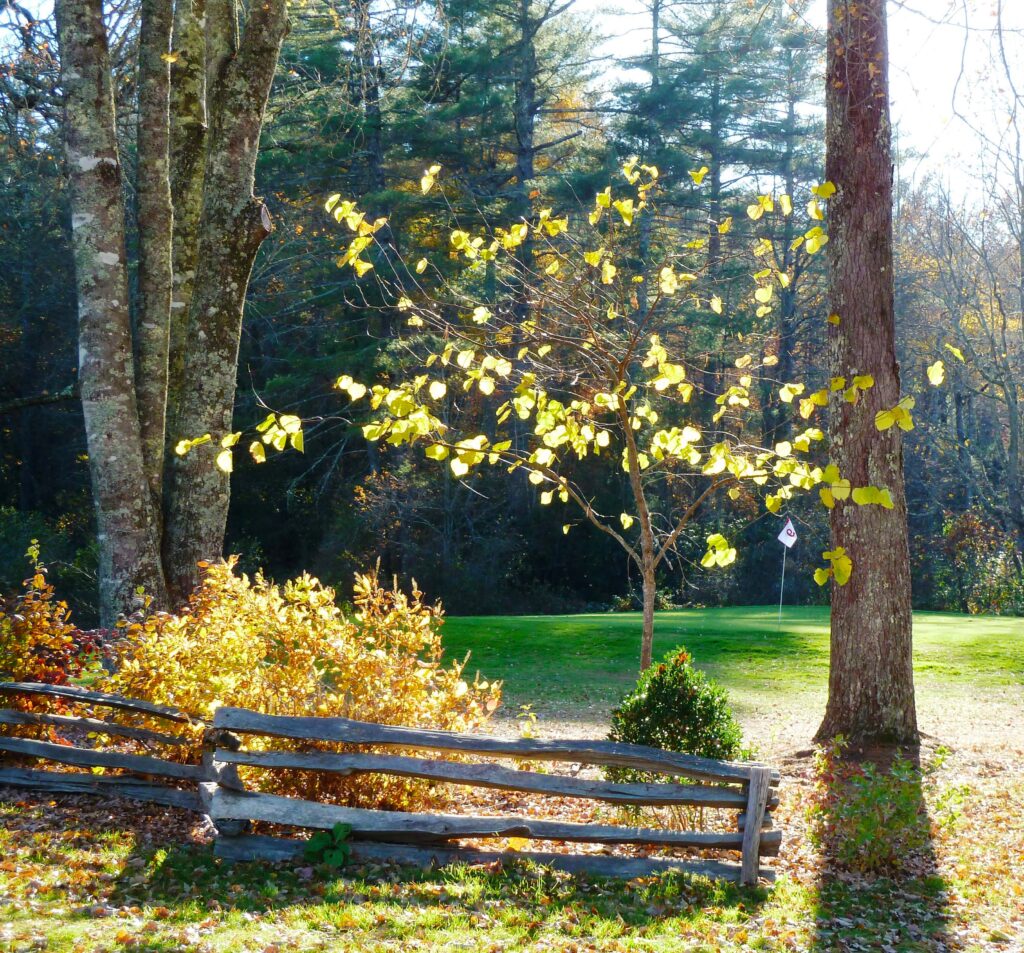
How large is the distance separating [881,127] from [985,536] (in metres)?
21.1

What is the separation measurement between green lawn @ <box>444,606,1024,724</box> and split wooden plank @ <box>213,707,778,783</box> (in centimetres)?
591

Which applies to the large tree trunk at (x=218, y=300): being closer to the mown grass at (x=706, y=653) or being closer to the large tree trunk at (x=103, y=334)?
the large tree trunk at (x=103, y=334)

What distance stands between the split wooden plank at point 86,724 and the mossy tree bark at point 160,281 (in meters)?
1.48

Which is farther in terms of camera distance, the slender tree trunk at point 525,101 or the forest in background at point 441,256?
the slender tree trunk at point 525,101

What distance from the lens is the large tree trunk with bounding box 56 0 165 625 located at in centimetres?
813

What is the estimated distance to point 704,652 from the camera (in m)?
15.6

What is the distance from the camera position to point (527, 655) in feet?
50.6

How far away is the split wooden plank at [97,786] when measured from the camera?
20.3 ft

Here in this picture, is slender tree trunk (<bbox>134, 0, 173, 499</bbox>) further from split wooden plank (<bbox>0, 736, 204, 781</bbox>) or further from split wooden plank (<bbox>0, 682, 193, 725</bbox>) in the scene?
split wooden plank (<bbox>0, 736, 204, 781</bbox>)

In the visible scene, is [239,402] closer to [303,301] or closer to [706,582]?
[303,301]

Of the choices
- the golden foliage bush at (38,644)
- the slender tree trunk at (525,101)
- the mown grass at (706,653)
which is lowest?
the mown grass at (706,653)

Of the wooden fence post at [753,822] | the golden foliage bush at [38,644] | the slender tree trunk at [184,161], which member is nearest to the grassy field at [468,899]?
the wooden fence post at [753,822]

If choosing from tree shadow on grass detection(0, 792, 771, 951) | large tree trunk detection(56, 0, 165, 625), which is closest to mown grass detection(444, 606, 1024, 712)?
large tree trunk detection(56, 0, 165, 625)

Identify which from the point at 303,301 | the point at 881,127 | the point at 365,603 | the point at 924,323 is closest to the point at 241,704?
the point at 365,603
